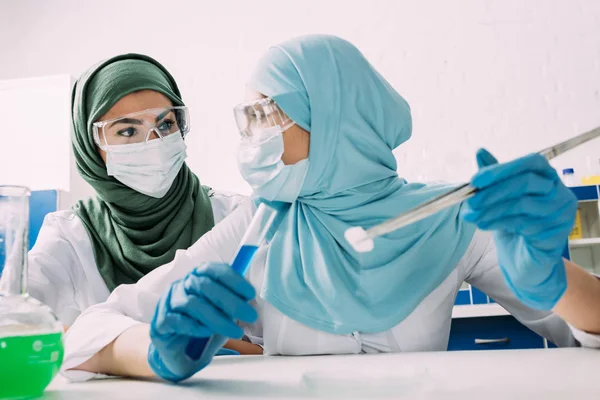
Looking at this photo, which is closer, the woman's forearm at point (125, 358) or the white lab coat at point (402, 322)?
the woman's forearm at point (125, 358)

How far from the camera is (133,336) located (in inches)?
39.6

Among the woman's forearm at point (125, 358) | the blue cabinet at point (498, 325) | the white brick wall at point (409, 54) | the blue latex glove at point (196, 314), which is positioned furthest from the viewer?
the white brick wall at point (409, 54)

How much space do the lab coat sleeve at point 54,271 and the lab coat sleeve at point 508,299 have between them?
1116 millimetres

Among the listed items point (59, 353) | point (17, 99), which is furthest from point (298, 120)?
point (17, 99)

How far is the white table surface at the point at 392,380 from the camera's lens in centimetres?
66

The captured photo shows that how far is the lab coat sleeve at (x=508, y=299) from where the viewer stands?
4.02ft

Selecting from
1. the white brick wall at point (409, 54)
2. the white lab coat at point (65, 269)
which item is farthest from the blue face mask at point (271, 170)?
the white brick wall at point (409, 54)

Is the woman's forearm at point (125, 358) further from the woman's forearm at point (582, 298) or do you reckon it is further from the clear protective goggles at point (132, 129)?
the clear protective goggles at point (132, 129)

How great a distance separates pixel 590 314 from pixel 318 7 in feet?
11.1

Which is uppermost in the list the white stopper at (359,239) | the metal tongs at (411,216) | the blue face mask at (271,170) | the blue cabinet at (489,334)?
the blue face mask at (271,170)

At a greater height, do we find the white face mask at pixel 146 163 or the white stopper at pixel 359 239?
the white face mask at pixel 146 163

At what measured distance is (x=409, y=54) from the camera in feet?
12.5

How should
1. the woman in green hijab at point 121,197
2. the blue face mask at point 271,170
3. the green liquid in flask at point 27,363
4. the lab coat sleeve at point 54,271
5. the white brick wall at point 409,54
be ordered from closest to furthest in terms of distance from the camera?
the green liquid in flask at point 27,363 < the blue face mask at point 271,170 < the lab coat sleeve at point 54,271 < the woman in green hijab at point 121,197 < the white brick wall at point 409,54

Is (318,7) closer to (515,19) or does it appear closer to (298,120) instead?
(515,19)
